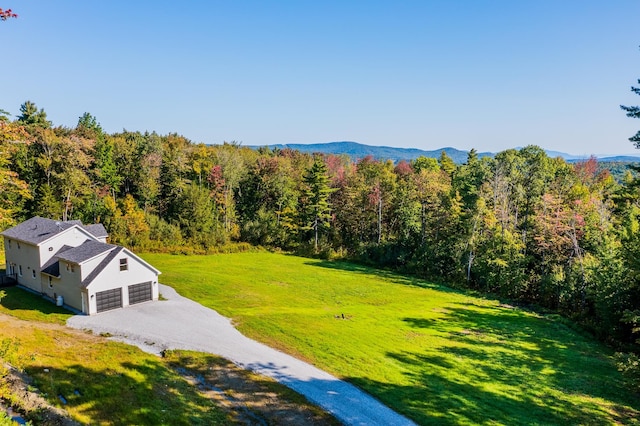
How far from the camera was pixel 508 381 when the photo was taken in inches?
779

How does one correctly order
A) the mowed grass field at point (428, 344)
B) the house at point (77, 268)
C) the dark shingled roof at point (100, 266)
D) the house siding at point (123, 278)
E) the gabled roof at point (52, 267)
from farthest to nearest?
the gabled roof at point (52, 267)
the house at point (77, 268)
the house siding at point (123, 278)
the dark shingled roof at point (100, 266)
the mowed grass field at point (428, 344)

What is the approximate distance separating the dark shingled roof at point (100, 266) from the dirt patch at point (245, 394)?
33.4 ft

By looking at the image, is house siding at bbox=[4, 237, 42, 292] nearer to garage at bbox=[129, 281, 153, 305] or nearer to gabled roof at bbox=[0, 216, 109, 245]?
gabled roof at bbox=[0, 216, 109, 245]

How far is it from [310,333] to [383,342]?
4.51 m

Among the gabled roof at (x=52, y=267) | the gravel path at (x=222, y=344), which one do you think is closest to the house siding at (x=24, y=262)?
the gabled roof at (x=52, y=267)

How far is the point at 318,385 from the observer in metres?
17.8

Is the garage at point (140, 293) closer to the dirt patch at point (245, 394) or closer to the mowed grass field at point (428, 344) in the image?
the mowed grass field at point (428, 344)

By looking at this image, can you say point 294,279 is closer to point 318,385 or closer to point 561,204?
point 318,385

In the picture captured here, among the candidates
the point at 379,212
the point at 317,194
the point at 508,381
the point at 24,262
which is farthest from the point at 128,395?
the point at 379,212

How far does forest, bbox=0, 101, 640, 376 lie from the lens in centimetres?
3431

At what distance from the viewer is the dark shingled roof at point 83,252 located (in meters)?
27.2

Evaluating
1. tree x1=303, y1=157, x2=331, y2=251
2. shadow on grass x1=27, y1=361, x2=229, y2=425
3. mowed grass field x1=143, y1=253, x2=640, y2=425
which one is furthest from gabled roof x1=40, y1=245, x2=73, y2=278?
tree x1=303, y1=157, x2=331, y2=251

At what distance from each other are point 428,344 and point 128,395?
16.7m

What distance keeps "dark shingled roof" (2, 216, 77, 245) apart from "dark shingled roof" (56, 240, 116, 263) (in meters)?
2.44
